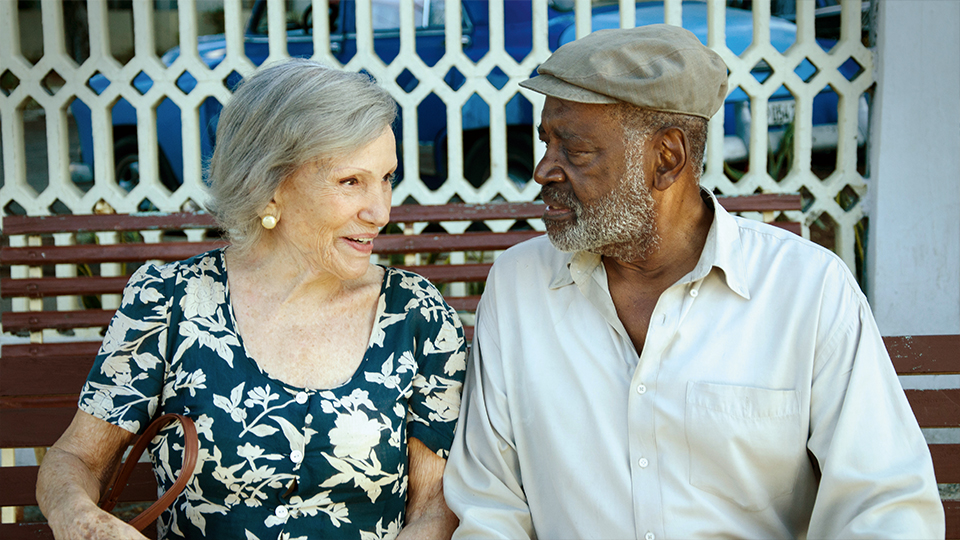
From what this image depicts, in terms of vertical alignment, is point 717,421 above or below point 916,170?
below

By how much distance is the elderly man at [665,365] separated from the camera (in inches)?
74.7

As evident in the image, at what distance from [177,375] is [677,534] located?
1332 millimetres

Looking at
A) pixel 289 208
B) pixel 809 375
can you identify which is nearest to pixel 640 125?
pixel 809 375

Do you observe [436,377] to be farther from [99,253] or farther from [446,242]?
[99,253]

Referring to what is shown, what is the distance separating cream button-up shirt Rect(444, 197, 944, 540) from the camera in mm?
1865

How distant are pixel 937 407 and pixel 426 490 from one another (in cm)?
162

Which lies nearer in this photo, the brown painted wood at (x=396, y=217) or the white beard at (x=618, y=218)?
the white beard at (x=618, y=218)

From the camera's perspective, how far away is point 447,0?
3.64 meters

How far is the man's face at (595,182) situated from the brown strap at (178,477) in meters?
1.05

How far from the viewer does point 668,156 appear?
2150 mm

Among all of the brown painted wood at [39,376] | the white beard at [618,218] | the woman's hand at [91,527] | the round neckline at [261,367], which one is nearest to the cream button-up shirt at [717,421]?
the white beard at [618,218]

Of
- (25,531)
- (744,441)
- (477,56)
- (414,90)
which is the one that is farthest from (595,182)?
(477,56)

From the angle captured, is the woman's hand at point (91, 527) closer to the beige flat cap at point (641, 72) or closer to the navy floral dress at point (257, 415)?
the navy floral dress at point (257, 415)

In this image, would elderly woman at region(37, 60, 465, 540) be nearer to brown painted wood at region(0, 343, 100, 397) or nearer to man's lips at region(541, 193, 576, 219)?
man's lips at region(541, 193, 576, 219)
